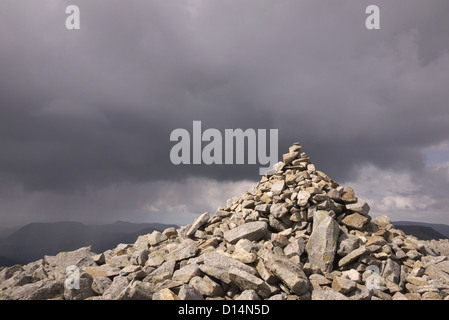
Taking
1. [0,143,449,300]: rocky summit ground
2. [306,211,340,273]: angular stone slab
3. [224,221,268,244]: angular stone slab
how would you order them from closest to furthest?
1. [0,143,449,300]: rocky summit ground
2. [306,211,340,273]: angular stone slab
3. [224,221,268,244]: angular stone slab

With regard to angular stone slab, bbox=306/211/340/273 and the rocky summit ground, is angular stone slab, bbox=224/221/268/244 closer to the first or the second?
the rocky summit ground

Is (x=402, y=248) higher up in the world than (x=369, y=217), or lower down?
lower down

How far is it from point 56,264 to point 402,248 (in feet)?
79.4

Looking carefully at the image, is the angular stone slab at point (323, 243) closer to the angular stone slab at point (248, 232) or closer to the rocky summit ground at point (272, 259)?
the rocky summit ground at point (272, 259)

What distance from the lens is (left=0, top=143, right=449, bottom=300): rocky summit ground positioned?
11.8m

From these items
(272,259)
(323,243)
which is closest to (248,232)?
(272,259)

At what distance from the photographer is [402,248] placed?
1653 centimetres

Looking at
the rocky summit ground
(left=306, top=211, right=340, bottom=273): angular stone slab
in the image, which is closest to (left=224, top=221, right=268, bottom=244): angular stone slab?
the rocky summit ground

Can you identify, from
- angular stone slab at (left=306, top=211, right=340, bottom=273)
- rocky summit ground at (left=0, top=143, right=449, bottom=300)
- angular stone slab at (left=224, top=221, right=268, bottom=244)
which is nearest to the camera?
rocky summit ground at (left=0, top=143, right=449, bottom=300)

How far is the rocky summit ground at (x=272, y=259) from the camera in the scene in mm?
11844

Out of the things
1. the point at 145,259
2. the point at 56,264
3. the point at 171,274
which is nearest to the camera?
the point at 171,274
